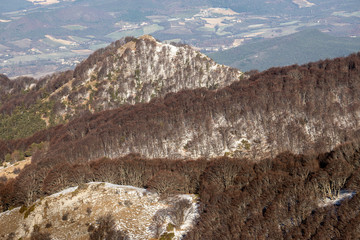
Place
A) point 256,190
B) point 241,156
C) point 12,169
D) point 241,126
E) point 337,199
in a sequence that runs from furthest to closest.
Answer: point 241,126, point 12,169, point 241,156, point 256,190, point 337,199

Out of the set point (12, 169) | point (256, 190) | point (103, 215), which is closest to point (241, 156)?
point (256, 190)

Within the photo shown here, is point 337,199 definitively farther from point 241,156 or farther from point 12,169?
point 12,169

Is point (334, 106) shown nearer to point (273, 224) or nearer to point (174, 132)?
point (174, 132)

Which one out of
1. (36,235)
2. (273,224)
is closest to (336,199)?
(273,224)

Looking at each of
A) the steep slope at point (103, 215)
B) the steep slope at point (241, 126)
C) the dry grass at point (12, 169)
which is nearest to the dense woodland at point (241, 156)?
the steep slope at point (241, 126)

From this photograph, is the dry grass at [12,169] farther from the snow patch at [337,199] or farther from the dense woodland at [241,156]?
the snow patch at [337,199]

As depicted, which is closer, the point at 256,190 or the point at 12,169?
the point at 256,190

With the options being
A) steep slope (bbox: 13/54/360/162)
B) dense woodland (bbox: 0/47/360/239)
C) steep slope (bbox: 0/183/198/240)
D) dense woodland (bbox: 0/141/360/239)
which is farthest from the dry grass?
steep slope (bbox: 0/183/198/240)
